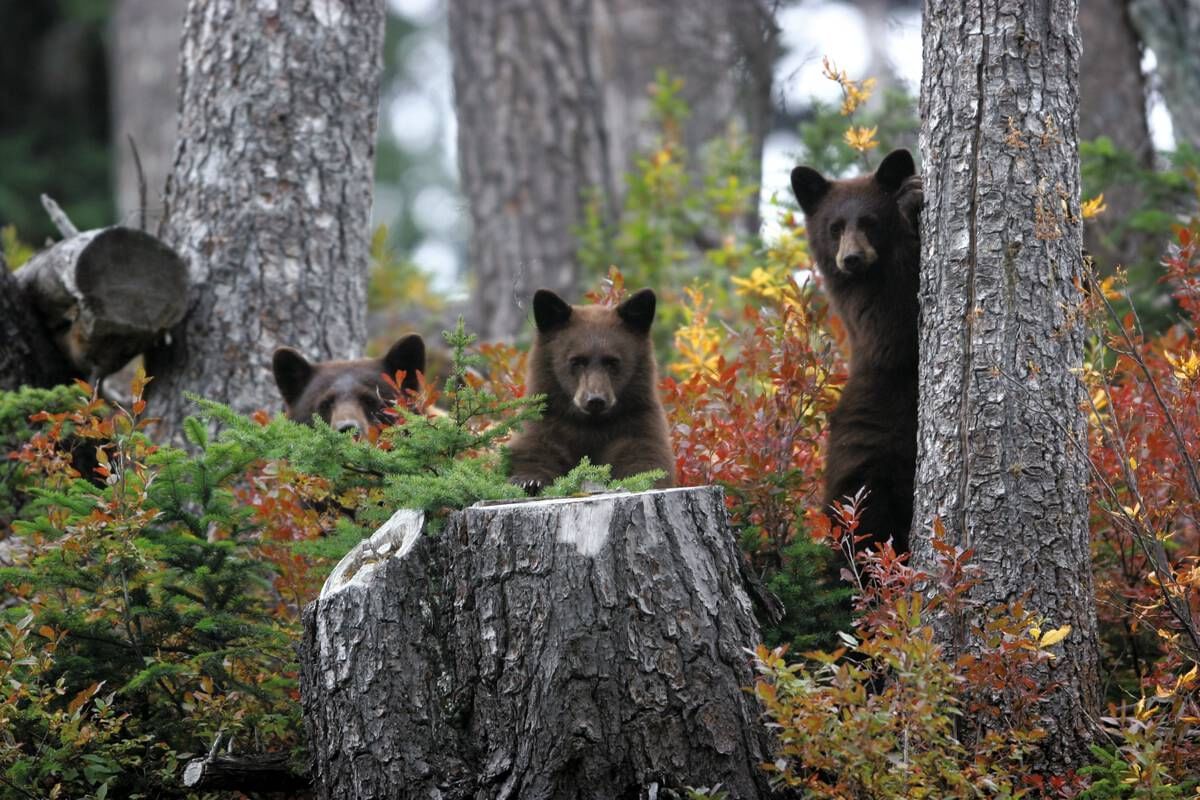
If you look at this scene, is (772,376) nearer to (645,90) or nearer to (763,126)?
(763,126)

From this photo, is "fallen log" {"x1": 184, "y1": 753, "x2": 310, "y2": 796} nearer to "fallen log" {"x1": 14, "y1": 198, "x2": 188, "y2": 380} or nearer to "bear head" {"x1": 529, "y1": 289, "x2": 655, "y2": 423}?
"bear head" {"x1": 529, "y1": 289, "x2": 655, "y2": 423}

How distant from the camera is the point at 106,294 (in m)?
7.07

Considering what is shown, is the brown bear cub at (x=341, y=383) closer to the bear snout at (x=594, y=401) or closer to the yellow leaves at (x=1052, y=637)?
the bear snout at (x=594, y=401)

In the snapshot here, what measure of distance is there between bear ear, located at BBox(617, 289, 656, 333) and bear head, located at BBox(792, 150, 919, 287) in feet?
2.74

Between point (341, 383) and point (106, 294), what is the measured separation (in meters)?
1.37

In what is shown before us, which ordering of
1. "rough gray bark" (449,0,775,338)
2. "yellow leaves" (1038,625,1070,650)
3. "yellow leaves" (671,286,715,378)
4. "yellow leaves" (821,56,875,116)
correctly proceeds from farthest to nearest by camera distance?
"rough gray bark" (449,0,775,338) → "yellow leaves" (671,286,715,378) → "yellow leaves" (821,56,875,116) → "yellow leaves" (1038,625,1070,650)

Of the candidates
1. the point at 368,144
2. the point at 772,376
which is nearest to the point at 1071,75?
the point at 772,376

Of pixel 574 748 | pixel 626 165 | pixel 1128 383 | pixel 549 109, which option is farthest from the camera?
pixel 626 165

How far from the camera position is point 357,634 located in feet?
14.6

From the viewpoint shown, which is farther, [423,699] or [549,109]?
[549,109]

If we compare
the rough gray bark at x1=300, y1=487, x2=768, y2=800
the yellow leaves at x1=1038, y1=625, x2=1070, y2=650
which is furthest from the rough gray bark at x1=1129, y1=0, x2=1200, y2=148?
the rough gray bark at x1=300, y1=487, x2=768, y2=800

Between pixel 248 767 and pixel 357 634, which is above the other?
pixel 357 634

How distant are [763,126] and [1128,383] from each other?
778 cm

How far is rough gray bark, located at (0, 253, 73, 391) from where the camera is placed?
7.21 metres
